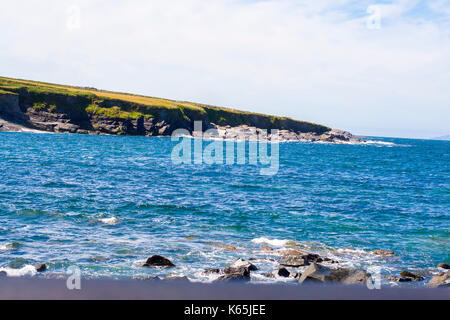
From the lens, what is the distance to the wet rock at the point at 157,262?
19.1 metres

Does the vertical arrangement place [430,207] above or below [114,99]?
below

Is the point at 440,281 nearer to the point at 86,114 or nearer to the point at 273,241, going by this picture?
the point at 273,241

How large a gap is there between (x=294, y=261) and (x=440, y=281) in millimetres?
6583

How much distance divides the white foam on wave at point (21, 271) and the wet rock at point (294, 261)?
1169cm

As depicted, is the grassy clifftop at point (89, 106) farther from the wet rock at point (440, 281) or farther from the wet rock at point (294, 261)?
the wet rock at point (440, 281)

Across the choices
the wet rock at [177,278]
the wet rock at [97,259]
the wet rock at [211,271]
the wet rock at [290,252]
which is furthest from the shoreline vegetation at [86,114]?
the wet rock at [177,278]

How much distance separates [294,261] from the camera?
20.6m

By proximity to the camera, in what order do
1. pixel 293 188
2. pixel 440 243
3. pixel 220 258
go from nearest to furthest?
pixel 220 258
pixel 440 243
pixel 293 188

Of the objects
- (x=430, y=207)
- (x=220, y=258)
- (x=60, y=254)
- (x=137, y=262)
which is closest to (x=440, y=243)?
(x=430, y=207)

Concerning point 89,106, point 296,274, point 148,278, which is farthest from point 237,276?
point 89,106

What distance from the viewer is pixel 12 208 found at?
29.1 m

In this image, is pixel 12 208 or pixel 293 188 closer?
pixel 12 208
